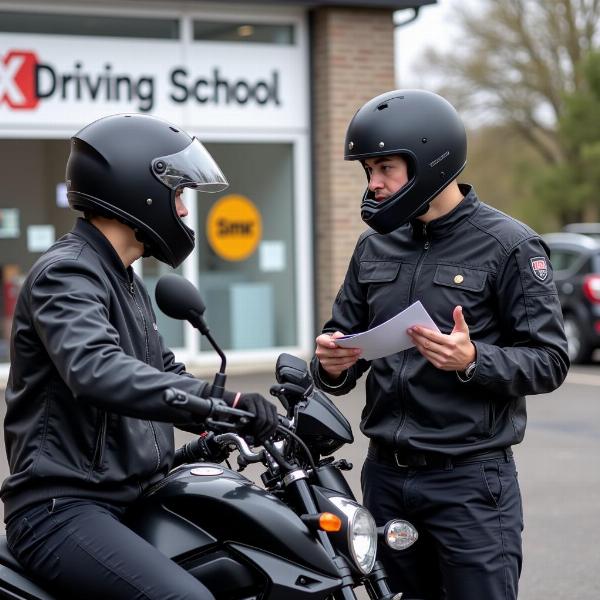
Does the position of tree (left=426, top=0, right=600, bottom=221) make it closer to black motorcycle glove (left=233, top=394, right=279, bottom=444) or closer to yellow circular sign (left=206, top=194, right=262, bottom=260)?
yellow circular sign (left=206, top=194, right=262, bottom=260)

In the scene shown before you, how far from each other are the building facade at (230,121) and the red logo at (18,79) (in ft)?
0.05

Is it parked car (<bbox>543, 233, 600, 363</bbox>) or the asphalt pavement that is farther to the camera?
parked car (<bbox>543, 233, 600, 363</bbox>)

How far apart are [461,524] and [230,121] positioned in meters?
11.1

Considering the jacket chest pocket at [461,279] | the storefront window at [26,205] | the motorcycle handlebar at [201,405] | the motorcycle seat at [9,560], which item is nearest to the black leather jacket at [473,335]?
the jacket chest pocket at [461,279]

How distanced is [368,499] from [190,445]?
1.79 ft

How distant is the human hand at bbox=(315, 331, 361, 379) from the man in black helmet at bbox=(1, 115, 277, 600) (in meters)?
0.45

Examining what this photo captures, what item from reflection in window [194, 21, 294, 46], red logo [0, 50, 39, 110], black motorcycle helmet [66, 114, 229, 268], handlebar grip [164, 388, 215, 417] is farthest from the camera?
reflection in window [194, 21, 294, 46]

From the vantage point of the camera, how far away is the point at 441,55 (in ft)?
129

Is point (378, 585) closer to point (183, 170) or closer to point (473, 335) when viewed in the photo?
point (473, 335)

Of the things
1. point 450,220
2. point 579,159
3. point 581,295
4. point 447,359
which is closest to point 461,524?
point 447,359

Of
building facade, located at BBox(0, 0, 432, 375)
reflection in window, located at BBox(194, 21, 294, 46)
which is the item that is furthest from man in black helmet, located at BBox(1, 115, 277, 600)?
reflection in window, located at BBox(194, 21, 294, 46)

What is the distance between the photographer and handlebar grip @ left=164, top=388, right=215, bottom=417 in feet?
8.66

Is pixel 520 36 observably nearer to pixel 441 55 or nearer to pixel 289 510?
pixel 441 55

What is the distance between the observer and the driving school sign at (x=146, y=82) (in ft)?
42.2
